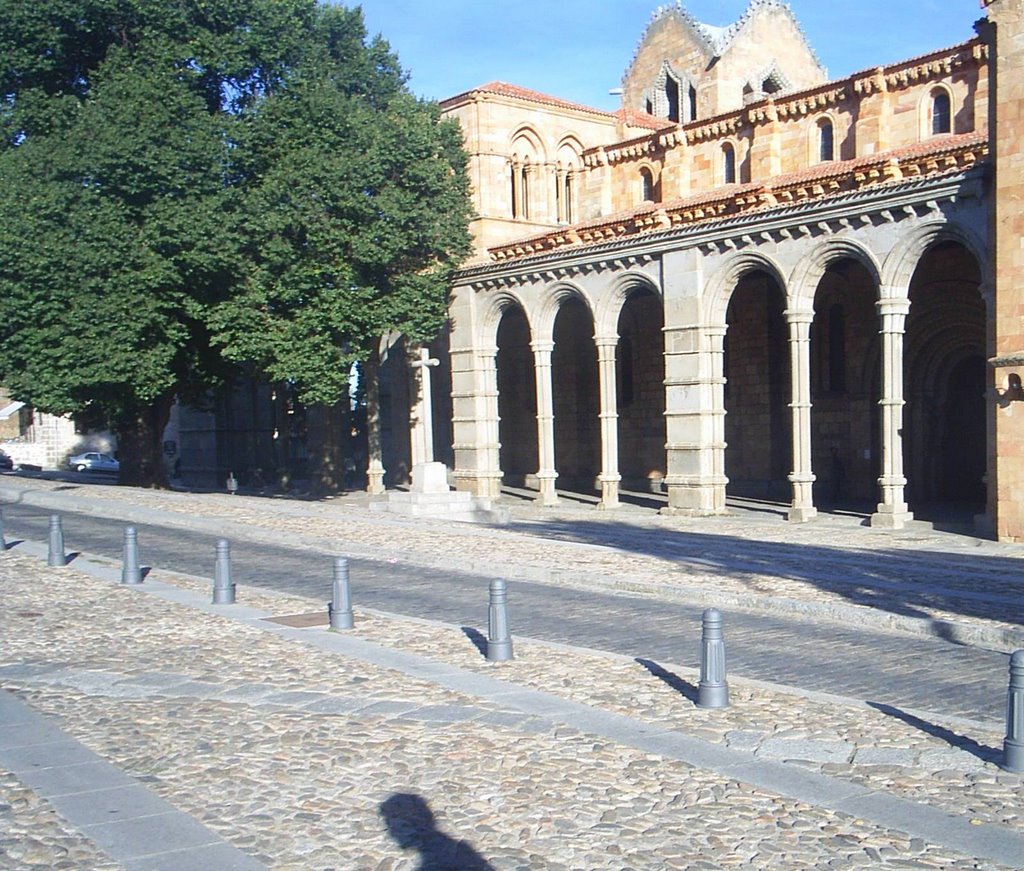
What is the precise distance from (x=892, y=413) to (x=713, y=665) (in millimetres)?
16054

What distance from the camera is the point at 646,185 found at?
36.0m

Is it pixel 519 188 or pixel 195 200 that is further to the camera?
pixel 519 188

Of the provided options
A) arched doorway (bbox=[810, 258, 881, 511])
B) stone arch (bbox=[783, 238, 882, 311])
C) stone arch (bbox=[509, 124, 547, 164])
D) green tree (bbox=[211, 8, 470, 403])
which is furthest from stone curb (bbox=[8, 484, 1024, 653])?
stone arch (bbox=[509, 124, 547, 164])

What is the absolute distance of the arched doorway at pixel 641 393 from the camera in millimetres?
34906

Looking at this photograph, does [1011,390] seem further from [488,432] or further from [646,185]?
[646,185]

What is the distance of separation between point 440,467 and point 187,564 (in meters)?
9.67

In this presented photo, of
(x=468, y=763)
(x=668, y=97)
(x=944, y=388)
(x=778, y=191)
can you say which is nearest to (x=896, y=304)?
(x=778, y=191)

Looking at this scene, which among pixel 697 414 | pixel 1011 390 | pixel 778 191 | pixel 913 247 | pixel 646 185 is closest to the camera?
pixel 1011 390

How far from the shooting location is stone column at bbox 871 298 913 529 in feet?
73.3

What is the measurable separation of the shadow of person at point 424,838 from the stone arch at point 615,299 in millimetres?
22796

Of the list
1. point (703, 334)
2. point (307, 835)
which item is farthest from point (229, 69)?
point (307, 835)

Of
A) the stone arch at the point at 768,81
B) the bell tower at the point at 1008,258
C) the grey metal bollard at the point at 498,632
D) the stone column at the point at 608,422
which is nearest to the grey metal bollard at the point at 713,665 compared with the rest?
the grey metal bollard at the point at 498,632

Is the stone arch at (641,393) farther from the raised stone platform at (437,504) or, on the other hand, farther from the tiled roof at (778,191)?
the raised stone platform at (437,504)

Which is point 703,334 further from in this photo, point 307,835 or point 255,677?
point 307,835
